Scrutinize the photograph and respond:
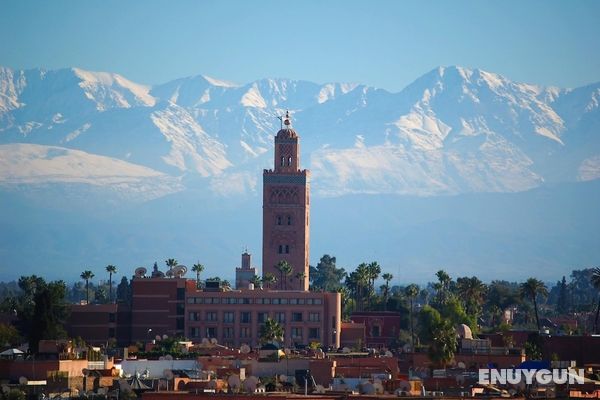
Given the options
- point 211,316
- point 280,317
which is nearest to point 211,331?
point 211,316

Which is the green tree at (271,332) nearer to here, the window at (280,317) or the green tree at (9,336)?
the window at (280,317)

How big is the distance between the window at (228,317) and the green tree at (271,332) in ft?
41.2

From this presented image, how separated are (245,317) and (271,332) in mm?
17567

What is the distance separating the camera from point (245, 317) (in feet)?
592

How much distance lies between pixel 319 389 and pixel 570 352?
4438 centimetres

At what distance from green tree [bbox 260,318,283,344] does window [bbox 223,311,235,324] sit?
12.6 meters

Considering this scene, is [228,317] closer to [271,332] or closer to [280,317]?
[280,317]

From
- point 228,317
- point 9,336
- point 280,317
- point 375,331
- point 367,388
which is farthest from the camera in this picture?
point 375,331

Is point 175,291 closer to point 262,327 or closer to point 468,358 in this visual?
point 262,327

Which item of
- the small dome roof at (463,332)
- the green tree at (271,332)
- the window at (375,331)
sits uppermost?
the window at (375,331)

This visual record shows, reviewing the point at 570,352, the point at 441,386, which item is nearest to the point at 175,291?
the point at 570,352

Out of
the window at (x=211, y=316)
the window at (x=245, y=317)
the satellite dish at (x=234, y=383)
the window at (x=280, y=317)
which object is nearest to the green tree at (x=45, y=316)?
the window at (x=211, y=316)

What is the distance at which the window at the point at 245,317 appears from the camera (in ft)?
591

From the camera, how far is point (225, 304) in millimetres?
180250
